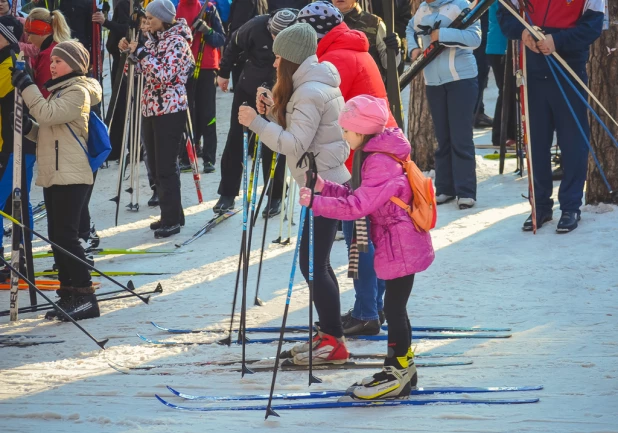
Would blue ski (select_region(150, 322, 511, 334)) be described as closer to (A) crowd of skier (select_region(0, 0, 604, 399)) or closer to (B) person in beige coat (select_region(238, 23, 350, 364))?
(A) crowd of skier (select_region(0, 0, 604, 399))

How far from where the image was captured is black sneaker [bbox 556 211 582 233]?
7680mm

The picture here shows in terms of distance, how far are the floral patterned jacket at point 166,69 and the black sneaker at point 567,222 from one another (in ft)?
11.0

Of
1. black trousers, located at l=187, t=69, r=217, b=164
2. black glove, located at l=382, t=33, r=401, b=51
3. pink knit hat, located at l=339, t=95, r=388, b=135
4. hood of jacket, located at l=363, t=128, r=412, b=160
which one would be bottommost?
black trousers, located at l=187, t=69, r=217, b=164

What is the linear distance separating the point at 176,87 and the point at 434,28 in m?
2.27

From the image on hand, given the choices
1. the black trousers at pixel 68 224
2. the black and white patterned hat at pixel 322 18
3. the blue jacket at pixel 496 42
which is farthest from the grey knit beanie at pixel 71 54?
the blue jacket at pixel 496 42

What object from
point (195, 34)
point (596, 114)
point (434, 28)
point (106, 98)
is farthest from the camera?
point (106, 98)

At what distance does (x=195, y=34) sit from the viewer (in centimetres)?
1047

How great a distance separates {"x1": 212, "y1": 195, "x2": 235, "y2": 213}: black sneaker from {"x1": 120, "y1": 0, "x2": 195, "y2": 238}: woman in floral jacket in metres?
0.51

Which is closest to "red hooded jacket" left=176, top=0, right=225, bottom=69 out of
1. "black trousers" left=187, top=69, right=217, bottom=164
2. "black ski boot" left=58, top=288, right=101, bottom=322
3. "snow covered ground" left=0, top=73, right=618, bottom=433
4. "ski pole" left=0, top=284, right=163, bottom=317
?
"black trousers" left=187, top=69, right=217, bottom=164

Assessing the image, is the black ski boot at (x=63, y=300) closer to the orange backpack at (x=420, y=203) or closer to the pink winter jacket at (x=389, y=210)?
the pink winter jacket at (x=389, y=210)

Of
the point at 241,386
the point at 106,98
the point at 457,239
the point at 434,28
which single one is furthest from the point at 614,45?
the point at 106,98

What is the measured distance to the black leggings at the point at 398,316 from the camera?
4.79 meters

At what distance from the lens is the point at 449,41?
834 centimetres

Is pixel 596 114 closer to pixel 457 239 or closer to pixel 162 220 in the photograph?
pixel 457 239
